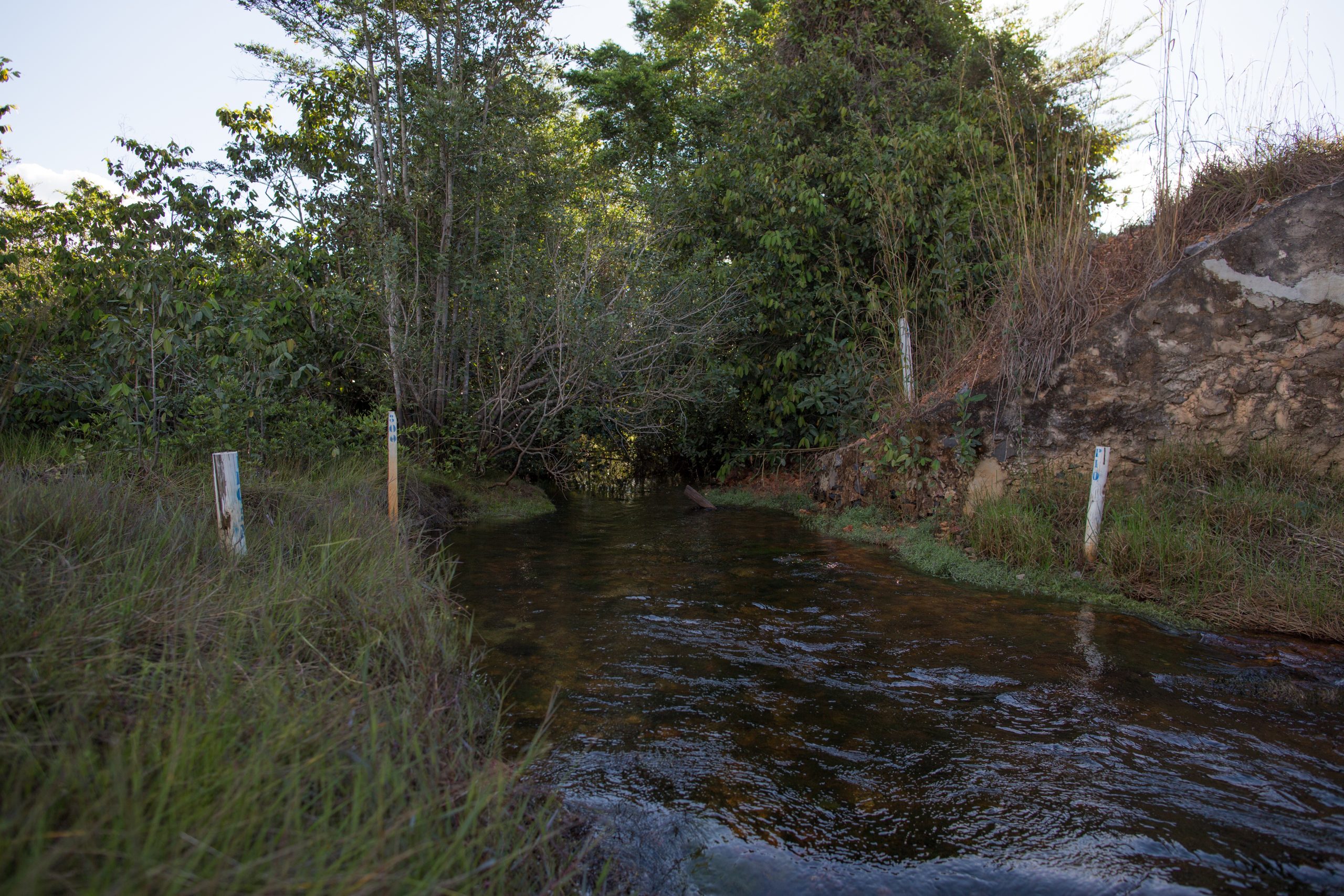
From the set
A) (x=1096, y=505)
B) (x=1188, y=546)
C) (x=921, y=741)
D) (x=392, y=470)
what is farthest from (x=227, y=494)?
(x=1188, y=546)

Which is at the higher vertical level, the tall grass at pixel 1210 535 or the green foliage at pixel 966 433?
the green foliage at pixel 966 433

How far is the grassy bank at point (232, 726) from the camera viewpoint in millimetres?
1641

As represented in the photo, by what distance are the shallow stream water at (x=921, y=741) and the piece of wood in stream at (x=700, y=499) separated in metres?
5.32

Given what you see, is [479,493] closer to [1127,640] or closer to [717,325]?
[717,325]

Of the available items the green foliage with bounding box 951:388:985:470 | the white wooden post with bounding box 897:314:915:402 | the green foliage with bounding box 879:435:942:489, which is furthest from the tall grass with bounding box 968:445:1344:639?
the white wooden post with bounding box 897:314:915:402

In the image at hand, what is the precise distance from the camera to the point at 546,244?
10648 mm

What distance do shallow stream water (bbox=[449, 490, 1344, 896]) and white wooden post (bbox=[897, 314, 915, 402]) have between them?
11.3ft

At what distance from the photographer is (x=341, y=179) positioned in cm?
1063

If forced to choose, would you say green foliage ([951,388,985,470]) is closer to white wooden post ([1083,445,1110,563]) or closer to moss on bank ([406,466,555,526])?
white wooden post ([1083,445,1110,563])

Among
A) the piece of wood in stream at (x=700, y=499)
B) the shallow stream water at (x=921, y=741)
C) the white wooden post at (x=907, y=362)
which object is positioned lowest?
the shallow stream water at (x=921, y=741)

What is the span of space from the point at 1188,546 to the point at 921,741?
10.8ft

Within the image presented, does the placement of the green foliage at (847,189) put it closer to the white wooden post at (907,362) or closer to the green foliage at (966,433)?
the white wooden post at (907,362)

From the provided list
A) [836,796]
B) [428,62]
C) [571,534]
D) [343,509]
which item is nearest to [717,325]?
[571,534]

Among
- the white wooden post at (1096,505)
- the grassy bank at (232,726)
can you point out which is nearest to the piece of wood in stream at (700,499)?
the white wooden post at (1096,505)
